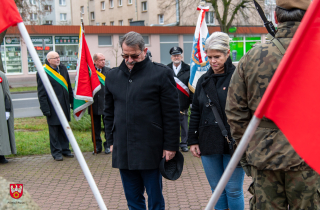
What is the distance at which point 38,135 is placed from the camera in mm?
9578

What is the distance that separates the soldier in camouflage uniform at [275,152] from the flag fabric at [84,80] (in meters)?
4.85

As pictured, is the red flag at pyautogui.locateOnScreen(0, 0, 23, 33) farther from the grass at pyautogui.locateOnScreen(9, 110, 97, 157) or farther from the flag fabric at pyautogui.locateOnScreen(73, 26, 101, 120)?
the grass at pyautogui.locateOnScreen(9, 110, 97, 157)

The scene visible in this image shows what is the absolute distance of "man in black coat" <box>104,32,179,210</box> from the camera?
321 cm

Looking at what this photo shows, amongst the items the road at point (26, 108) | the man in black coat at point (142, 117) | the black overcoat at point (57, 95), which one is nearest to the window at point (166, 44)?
the road at point (26, 108)

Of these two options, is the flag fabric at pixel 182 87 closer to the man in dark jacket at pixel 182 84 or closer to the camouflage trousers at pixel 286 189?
the man in dark jacket at pixel 182 84

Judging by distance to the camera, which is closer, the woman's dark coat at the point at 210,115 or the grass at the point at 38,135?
the woman's dark coat at the point at 210,115

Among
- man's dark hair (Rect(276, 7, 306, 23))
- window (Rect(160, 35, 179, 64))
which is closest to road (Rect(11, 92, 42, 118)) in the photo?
man's dark hair (Rect(276, 7, 306, 23))

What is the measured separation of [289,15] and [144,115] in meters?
1.50

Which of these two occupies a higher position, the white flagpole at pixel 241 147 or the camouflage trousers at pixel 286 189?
the white flagpole at pixel 241 147

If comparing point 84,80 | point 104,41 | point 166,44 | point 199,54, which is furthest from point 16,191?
point 166,44

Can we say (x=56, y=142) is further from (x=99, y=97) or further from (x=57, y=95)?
(x=99, y=97)

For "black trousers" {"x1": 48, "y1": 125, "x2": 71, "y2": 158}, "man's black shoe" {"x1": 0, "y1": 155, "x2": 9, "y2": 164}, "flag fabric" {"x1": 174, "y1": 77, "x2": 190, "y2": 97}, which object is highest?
"flag fabric" {"x1": 174, "y1": 77, "x2": 190, "y2": 97}

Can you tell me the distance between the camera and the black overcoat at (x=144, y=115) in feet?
10.5

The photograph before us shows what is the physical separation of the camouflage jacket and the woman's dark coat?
0.88m
